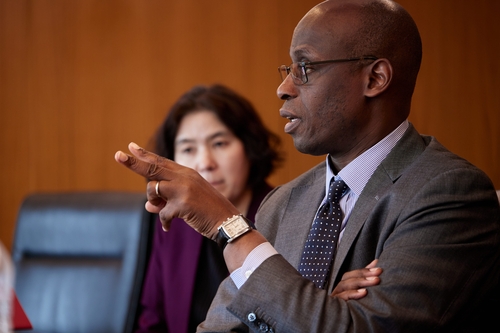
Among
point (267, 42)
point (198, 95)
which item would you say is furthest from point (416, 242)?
point (267, 42)

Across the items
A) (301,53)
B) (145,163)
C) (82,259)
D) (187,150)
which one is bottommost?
(82,259)

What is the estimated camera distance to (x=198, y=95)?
9.20 ft

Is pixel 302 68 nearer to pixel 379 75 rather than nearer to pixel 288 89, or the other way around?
pixel 288 89

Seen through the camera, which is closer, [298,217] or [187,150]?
[298,217]

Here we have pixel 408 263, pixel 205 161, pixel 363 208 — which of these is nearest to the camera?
Answer: pixel 408 263

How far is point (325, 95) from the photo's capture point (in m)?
1.56

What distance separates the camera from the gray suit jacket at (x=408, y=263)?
1.28m

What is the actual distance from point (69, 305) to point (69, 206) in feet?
1.34

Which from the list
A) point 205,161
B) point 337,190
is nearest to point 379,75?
point 337,190

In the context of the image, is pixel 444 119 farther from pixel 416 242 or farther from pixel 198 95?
pixel 416 242

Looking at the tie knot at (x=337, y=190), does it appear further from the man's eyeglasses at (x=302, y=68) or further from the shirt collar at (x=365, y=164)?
the man's eyeglasses at (x=302, y=68)

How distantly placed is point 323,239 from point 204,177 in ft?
3.92

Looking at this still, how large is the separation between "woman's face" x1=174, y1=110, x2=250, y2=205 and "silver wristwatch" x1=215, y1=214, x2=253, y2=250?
1.24 meters

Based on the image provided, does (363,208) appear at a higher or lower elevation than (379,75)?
lower
